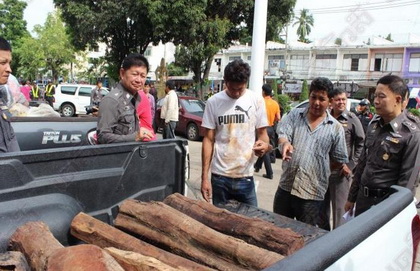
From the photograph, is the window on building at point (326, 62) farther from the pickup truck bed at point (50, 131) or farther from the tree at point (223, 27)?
the pickup truck bed at point (50, 131)

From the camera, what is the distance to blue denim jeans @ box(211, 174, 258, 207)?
11.1ft

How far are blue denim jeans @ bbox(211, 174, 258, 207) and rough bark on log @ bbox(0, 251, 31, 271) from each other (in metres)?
2.01

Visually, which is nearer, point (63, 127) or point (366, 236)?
point (366, 236)

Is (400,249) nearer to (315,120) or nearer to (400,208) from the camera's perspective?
(400,208)

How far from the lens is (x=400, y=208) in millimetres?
1825

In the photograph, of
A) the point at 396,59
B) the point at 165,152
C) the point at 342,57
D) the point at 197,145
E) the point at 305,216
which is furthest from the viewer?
the point at 342,57

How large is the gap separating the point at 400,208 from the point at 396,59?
4441cm

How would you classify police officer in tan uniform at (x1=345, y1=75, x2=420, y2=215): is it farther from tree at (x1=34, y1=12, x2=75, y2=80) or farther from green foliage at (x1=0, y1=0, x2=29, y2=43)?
green foliage at (x1=0, y1=0, x2=29, y2=43)

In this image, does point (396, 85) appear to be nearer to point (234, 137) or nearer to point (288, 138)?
point (288, 138)

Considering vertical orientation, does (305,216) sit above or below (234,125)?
below

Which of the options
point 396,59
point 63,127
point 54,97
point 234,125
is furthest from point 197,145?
point 396,59

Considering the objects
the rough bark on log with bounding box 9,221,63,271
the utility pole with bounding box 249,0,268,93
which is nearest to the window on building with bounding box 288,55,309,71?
the utility pole with bounding box 249,0,268,93

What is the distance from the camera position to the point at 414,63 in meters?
39.8

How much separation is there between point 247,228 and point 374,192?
1487mm
